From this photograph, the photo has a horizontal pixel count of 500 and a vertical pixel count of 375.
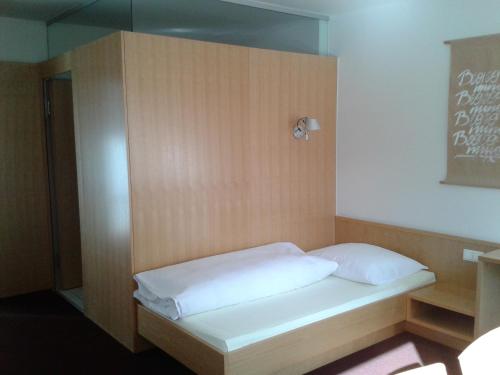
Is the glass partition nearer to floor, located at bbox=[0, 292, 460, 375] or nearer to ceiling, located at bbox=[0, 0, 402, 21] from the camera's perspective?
→ ceiling, located at bbox=[0, 0, 402, 21]

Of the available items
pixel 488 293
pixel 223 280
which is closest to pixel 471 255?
pixel 488 293

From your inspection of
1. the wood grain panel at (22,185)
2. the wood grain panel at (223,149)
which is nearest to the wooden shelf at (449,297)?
the wood grain panel at (223,149)

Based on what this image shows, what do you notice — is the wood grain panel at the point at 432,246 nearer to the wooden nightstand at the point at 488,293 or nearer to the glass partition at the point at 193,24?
the wooden nightstand at the point at 488,293

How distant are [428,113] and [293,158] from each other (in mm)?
1052

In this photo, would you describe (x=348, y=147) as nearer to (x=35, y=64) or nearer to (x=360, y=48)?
(x=360, y=48)

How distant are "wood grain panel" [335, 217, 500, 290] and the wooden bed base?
446mm

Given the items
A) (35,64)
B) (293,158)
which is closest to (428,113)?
(293,158)

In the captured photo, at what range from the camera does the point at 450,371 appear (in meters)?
2.84

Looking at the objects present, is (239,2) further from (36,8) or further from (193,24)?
(36,8)

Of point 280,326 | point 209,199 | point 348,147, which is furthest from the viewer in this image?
point 348,147

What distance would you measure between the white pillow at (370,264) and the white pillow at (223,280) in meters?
0.13

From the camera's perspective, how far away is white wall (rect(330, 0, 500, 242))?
321 centimetres

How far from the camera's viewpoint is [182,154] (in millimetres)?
3186

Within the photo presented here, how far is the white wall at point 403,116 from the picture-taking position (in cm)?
321
